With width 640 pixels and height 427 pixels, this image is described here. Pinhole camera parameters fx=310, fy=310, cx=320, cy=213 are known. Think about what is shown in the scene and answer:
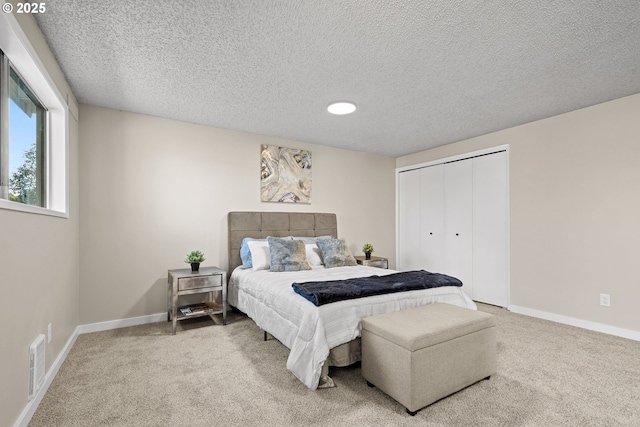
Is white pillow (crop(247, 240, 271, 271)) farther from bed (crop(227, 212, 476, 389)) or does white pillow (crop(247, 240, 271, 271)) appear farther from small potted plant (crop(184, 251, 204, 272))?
small potted plant (crop(184, 251, 204, 272))

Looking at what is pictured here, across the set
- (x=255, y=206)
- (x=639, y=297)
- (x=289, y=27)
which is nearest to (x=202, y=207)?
(x=255, y=206)

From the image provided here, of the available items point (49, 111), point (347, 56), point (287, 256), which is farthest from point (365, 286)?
point (49, 111)

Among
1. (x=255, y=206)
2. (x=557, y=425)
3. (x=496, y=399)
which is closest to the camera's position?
(x=557, y=425)

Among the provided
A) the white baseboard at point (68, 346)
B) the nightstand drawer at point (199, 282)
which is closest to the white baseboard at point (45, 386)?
the white baseboard at point (68, 346)

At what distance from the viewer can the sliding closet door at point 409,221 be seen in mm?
5418

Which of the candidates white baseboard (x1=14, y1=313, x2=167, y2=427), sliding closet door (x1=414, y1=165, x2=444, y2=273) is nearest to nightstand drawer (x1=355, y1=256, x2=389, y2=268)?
sliding closet door (x1=414, y1=165, x2=444, y2=273)

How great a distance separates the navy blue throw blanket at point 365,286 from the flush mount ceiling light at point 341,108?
1.79 meters

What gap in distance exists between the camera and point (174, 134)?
379cm

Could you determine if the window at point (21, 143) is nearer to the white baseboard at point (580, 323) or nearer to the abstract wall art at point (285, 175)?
the abstract wall art at point (285, 175)

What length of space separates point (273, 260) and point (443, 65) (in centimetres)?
253

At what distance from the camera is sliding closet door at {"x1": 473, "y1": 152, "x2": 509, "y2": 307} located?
13.7 feet

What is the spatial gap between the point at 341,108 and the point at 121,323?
11.1 ft

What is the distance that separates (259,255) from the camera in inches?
145

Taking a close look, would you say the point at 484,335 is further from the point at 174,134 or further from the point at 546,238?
the point at 174,134
